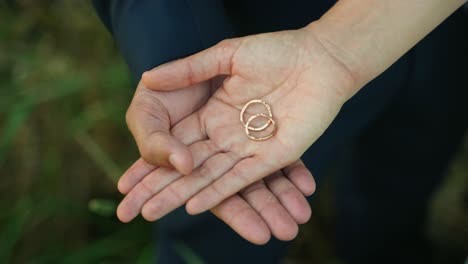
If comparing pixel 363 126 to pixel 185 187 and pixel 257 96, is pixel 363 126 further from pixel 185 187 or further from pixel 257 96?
pixel 185 187

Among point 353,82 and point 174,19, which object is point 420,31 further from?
point 174,19

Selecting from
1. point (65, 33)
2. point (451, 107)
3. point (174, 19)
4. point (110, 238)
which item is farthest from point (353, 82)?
point (65, 33)

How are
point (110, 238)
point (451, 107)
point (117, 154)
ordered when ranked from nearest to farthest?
point (451, 107)
point (110, 238)
point (117, 154)

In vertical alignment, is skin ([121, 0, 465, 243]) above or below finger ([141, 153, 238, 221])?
above

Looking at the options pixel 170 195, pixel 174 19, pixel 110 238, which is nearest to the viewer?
pixel 170 195

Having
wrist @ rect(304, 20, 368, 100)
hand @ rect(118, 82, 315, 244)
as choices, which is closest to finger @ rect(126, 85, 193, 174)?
hand @ rect(118, 82, 315, 244)

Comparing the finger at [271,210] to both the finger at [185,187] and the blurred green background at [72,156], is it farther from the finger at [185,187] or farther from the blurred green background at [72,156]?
the blurred green background at [72,156]

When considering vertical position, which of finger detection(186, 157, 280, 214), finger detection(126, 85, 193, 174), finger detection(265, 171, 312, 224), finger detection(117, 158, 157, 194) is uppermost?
finger detection(126, 85, 193, 174)

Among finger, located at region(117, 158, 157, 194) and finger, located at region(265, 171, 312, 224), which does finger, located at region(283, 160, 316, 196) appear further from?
finger, located at region(117, 158, 157, 194)
